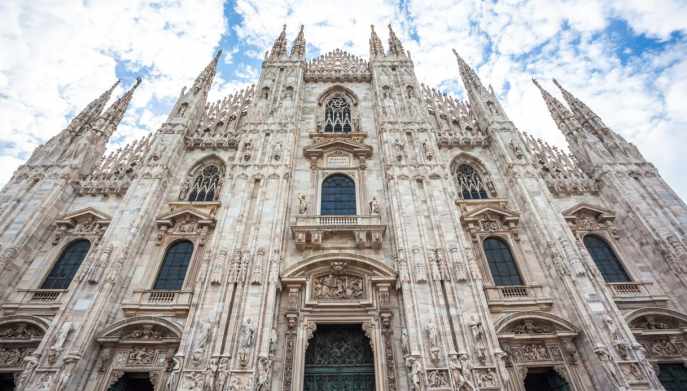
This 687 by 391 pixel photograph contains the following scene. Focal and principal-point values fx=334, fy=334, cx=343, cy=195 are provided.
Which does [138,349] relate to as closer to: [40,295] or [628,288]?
[40,295]

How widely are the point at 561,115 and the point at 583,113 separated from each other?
3.27 ft

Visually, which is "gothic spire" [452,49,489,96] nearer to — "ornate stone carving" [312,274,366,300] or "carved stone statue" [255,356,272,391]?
"ornate stone carving" [312,274,366,300]

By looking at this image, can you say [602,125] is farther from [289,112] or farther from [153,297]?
[153,297]

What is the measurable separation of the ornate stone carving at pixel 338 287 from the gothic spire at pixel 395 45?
16.5 meters

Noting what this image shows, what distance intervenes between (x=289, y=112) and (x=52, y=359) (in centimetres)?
1346

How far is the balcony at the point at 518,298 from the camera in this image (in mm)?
11594

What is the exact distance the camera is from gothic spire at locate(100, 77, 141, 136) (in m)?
17.8

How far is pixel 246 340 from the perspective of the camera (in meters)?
9.84

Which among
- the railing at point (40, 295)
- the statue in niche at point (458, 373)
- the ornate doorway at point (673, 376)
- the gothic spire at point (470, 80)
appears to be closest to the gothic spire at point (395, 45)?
the gothic spire at point (470, 80)

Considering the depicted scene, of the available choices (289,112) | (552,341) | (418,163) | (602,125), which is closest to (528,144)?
(602,125)

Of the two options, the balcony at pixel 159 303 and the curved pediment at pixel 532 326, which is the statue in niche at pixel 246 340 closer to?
the balcony at pixel 159 303

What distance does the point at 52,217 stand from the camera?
1395cm

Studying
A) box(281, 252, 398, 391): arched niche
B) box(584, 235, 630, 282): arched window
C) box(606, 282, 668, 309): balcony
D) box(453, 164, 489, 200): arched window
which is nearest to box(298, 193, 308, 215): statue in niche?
box(281, 252, 398, 391): arched niche

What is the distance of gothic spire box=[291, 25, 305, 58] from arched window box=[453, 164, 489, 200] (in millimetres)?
13016
